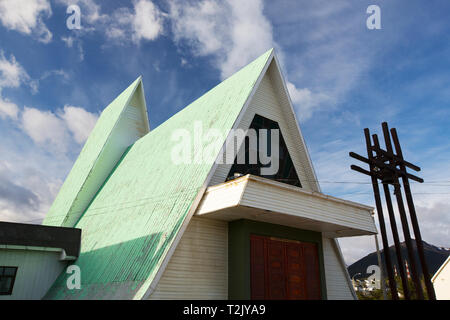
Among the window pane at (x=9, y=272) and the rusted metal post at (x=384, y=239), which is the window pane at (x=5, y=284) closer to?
the window pane at (x=9, y=272)

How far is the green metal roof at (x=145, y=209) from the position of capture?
39.5ft

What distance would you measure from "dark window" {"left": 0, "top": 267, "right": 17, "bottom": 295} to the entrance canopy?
8927 millimetres

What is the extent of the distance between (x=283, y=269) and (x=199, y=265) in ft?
10.3

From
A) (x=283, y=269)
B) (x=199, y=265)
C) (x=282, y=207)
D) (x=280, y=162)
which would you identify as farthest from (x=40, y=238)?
(x=280, y=162)

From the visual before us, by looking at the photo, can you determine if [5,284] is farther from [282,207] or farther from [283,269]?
[282,207]

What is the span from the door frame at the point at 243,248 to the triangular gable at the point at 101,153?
11.8 metres

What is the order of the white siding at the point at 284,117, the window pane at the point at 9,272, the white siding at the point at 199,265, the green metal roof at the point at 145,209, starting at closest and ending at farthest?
1. the white siding at the point at 199,265
2. the green metal roof at the point at 145,209
3. the window pane at the point at 9,272
4. the white siding at the point at 284,117

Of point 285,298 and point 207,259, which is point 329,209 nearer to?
point 285,298

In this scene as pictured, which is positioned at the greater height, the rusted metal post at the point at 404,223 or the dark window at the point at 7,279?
the rusted metal post at the point at 404,223

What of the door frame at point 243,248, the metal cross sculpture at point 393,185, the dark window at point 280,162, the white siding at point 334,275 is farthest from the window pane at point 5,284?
the metal cross sculpture at point 393,185

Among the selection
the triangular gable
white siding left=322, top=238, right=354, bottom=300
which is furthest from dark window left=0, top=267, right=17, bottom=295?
white siding left=322, top=238, right=354, bottom=300

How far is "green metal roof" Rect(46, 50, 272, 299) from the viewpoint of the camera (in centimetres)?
1205

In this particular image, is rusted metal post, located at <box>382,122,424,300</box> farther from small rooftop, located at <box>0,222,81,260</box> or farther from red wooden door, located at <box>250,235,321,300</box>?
small rooftop, located at <box>0,222,81,260</box>
